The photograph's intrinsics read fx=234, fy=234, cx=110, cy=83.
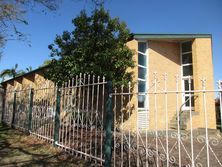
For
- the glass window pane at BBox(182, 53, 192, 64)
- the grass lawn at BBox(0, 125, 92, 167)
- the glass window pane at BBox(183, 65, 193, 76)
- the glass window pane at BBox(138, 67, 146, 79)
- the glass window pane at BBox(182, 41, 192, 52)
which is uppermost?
the glass window pane at BBox(182, 41, 192, 52)

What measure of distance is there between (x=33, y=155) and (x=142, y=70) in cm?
840

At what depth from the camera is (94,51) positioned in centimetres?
1125

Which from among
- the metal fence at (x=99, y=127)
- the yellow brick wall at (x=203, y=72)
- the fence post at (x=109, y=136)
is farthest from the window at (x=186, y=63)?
the fence post at (x=109, y=136)

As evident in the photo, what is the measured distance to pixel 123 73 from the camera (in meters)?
11.4

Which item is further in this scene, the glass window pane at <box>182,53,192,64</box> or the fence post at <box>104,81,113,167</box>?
the glass window pane at <box>182,53,192,64</box>

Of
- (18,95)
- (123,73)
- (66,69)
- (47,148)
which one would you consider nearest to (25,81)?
(18,95)

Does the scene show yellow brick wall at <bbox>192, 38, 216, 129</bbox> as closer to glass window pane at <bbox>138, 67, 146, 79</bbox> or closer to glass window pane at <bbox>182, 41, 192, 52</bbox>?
glass window pane at <bbox>182, 41, 192, 52</bbox>

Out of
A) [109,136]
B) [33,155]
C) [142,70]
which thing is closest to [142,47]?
[142,70]

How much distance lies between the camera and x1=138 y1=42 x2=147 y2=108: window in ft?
43.0

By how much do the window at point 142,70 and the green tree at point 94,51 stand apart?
1.75 meters

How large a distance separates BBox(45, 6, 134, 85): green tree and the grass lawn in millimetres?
3903

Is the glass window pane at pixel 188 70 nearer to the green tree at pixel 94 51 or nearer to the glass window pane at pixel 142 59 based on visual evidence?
the glass window pane at pixel 142 59

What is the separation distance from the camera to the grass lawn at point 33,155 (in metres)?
5.87

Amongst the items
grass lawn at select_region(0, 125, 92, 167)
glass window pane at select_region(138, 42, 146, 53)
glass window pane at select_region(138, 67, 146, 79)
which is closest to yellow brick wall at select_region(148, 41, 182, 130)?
glass window pane at select_region(138, 42, 146, 53)
